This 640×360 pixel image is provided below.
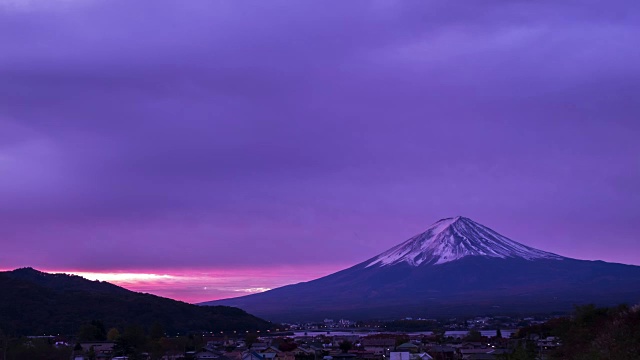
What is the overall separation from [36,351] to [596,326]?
93.7 ft

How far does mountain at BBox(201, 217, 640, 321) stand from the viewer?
132500 mm

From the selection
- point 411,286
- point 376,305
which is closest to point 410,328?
point 376,305

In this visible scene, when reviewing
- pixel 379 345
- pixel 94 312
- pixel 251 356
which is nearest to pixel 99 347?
pixel 251 356

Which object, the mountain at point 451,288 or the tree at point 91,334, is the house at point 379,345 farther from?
the mountain at point 451,288

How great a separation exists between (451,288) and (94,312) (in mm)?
103111

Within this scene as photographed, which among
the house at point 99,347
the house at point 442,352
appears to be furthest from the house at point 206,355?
the house at point 442,352

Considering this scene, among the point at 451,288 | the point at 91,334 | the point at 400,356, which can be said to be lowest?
the point at 400,356

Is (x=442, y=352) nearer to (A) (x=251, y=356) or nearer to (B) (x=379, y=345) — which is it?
(B) (x=379, y=345)

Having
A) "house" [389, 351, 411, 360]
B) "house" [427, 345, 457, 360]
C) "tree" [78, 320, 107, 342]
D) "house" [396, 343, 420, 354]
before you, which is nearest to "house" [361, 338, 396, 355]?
"house" [396, 343, 420, 354]

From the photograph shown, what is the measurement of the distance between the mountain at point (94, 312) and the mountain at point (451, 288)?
3070 cm

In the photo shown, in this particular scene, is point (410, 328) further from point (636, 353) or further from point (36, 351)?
point (636, 353)

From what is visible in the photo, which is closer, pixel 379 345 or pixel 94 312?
pixel 379 345

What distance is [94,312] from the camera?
83.6 m

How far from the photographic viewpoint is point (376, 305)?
149 metres
